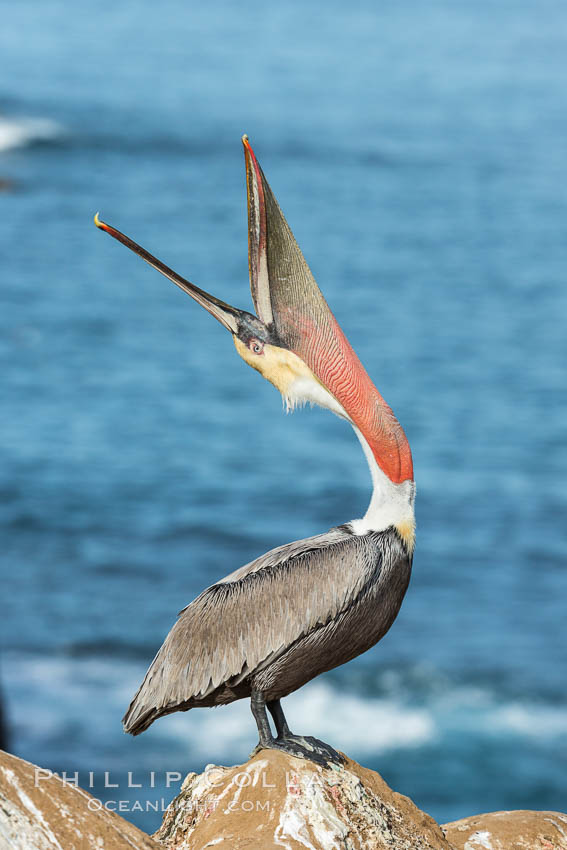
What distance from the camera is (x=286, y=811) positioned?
8.10 m

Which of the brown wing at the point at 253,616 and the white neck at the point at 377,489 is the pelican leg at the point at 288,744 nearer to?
the brown wing at the point at 253,616

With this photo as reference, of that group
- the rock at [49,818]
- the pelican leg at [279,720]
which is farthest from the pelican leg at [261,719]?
the rock at [49,818]

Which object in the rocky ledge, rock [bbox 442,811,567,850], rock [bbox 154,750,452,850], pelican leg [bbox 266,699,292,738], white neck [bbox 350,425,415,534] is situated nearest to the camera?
the rocky ledge

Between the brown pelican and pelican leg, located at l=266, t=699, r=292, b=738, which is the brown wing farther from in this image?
pelican leg, located at l=266, t=699, r=292, b=738

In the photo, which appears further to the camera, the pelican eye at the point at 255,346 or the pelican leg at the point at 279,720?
the pelican leg at the point at 279,720

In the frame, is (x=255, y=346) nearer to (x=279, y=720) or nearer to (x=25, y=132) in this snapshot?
(x=279, y=720)

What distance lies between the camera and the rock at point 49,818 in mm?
7480

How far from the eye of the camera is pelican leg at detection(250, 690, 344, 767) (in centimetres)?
842

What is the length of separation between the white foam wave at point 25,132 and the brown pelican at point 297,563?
6150 centimetres

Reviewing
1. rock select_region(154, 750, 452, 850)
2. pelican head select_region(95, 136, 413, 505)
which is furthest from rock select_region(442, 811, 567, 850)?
pelican head select_region(95, 136, 413, 505)

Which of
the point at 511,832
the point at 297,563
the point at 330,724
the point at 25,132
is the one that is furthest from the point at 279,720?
the point at 25,132

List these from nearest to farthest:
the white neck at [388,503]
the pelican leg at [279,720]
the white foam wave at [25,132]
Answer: the white neck at [388,503]
the pelican leg at [279,720]
the white foam wave at [25,132]

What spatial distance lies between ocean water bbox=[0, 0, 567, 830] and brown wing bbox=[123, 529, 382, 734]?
1552 millimetres

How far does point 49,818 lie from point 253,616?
71.0 inches
